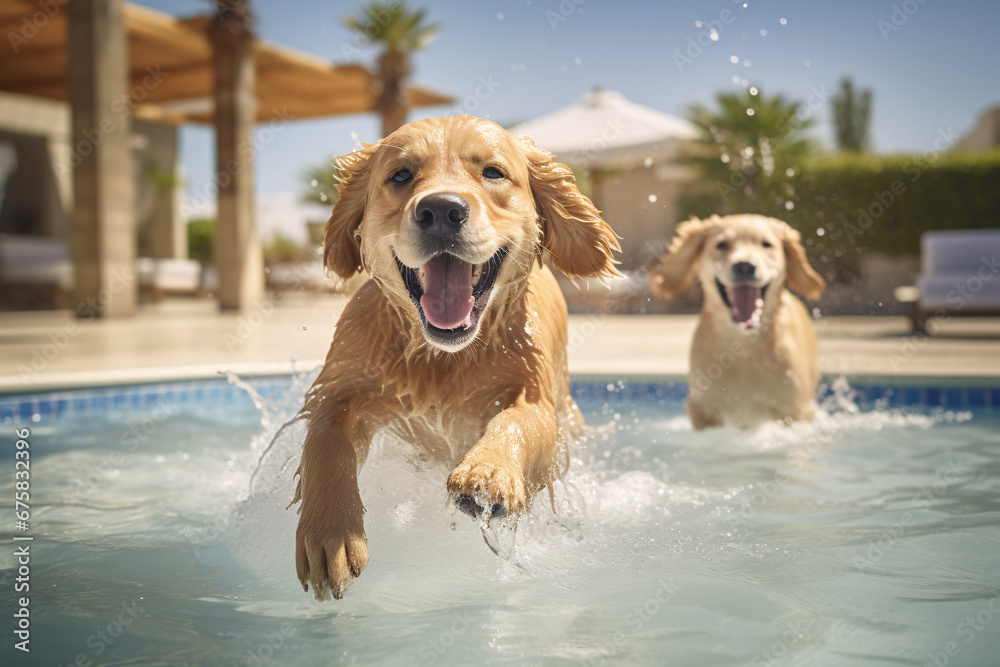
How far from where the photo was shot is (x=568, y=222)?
103 inches

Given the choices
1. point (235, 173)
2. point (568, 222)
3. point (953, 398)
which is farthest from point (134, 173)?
point (568, 222)

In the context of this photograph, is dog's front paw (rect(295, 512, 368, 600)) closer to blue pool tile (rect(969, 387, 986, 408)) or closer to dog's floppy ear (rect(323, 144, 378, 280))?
dog's floppy ear (rect(323, 144, 378, 280))

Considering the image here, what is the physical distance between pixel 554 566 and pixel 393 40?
56.5 ft

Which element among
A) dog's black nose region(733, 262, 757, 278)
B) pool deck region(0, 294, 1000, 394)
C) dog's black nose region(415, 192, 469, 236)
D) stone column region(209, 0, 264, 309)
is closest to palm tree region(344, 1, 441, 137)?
stone column region(209, 0, 264, 309)

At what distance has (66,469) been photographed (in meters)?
4.16

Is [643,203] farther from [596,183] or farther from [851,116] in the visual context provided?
[851,116]

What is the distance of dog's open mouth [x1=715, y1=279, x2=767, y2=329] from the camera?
4.37 metres

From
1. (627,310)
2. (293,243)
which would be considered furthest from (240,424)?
(293,243)

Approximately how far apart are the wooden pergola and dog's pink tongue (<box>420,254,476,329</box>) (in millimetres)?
10183

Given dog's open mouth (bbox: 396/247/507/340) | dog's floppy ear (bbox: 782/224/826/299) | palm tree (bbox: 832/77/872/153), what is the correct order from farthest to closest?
palm tree (bbox: 832/77/872/153) < dog's floppy ear (bbox: 782/224/826/299) < dog's open mouth (bbox: 396/247/507/340)

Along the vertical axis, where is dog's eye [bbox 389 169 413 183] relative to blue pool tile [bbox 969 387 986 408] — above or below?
above

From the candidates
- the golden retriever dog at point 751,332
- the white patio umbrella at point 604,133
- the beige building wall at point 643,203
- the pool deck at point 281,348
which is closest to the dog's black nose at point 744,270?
the golden retriever dog at point 751,332

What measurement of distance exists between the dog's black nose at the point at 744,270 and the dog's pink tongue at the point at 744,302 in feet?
0.65

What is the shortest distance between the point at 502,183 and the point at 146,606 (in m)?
1.59
